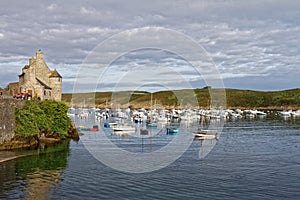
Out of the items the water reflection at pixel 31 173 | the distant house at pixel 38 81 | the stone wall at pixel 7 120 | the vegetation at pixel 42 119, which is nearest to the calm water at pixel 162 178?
the water reflection at pixel 31 173

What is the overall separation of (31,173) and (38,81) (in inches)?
1354

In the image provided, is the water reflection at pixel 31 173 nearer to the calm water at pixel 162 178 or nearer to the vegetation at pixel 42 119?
the calm water at pixel 162 178

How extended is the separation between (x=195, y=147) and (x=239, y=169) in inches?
710

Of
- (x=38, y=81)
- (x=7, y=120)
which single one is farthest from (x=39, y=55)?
(x=7, y=120)

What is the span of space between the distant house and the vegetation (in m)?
6.49

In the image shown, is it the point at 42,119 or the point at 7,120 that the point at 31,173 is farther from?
the point at 42,119

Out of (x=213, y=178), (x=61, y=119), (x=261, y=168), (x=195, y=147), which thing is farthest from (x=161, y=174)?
(x=61, y=119)

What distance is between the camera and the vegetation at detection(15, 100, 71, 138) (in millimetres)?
48906

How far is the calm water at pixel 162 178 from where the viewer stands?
1136 inches

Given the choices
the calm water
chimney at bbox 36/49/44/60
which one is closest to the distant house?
chimney at bbox 36/49/44/60

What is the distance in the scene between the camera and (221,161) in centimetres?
4362

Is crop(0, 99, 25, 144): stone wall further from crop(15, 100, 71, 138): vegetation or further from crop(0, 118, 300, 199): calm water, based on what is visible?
crop(0, 118, 300, 199): calm water

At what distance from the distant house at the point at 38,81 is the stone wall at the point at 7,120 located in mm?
14654

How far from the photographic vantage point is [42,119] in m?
55.0
